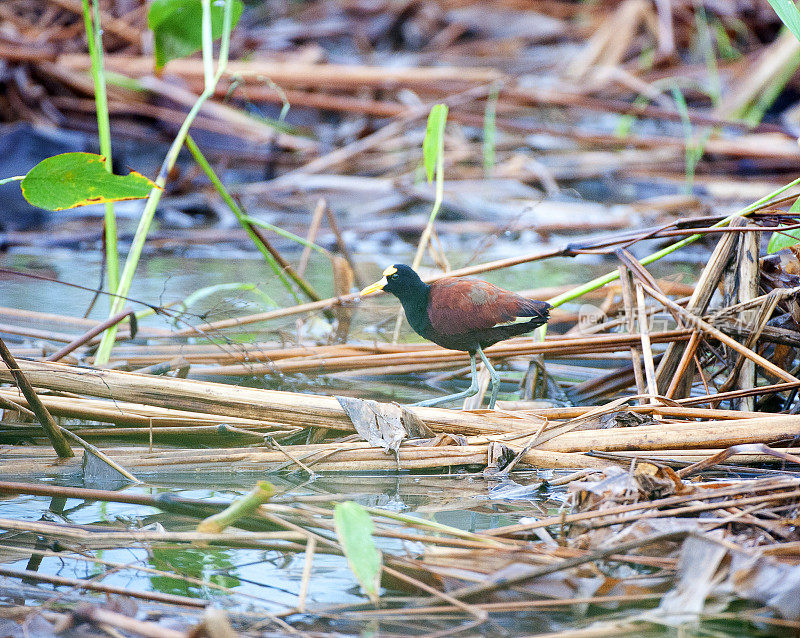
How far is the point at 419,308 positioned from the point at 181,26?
1404 mm

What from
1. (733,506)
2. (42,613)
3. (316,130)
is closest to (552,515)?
(733,506)

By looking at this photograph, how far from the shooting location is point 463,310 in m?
1.93

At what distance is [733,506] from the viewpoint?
1.39 metres

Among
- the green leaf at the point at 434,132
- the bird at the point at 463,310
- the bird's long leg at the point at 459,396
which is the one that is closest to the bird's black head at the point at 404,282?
the bird at the point at 463,310

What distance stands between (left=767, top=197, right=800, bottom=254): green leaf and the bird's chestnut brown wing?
2.33 feet

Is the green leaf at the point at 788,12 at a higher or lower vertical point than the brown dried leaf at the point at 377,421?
higher

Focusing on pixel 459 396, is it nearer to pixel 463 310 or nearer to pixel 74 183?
pixel 463 310

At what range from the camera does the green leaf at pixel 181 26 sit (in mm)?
2570

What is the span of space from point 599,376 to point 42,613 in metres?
1.74

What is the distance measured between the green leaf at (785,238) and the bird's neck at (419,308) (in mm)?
927

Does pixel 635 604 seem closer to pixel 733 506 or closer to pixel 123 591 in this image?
pixel 733 506

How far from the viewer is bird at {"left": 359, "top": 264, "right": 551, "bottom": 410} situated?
6.33 feet

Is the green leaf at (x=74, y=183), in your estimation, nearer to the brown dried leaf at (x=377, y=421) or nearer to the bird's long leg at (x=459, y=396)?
the brown dried leaf at (x=377, y=421)

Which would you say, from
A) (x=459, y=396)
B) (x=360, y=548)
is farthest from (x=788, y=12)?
(x=360, y=548)
